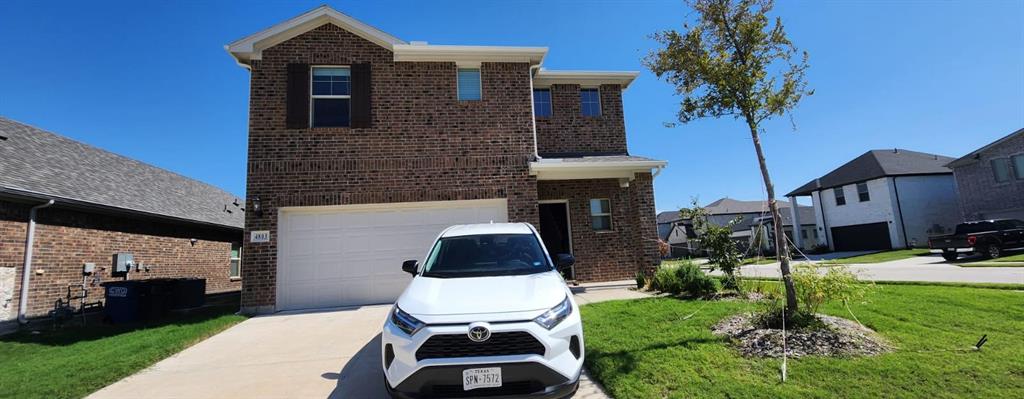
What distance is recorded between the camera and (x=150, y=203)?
12.3m

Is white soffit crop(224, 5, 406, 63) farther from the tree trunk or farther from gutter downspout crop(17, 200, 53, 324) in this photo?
the tree trunk

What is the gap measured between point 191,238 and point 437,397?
48.5 ft

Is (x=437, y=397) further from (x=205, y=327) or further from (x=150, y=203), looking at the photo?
(x=150, y=203)

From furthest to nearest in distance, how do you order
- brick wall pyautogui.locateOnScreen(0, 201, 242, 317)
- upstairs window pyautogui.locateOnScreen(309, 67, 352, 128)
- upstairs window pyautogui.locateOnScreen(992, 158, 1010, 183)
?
upstairs window pyautogui.locateOnScreen(992, 158, 1010, 183) < upstairs window pyautogui.locateOnScreen(309, 67, 352, 128) < brick wall pyautogui.locateOnScreen(0, 201, 242, 317)

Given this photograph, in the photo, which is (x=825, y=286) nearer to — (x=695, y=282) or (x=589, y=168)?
(x=695, y=282)

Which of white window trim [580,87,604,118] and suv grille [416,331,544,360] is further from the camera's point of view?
white window trim [580,87,604,118]

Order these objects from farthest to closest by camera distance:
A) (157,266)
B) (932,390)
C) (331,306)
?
(157,266), (331,306), (932,390)

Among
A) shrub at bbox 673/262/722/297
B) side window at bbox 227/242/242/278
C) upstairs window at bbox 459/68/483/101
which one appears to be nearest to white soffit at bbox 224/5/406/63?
upstairs window at bbox 459/68/483/101

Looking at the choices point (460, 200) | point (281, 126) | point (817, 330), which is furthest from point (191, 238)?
point (817, 330)

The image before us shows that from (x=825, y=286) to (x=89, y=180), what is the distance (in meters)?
15.8

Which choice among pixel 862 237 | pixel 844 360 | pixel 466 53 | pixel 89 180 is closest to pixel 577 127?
pixel 466 53

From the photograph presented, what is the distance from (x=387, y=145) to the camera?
381 inches

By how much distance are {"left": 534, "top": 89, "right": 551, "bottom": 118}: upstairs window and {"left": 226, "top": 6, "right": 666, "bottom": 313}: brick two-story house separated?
1726mm

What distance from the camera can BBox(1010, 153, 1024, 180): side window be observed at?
2000cm
